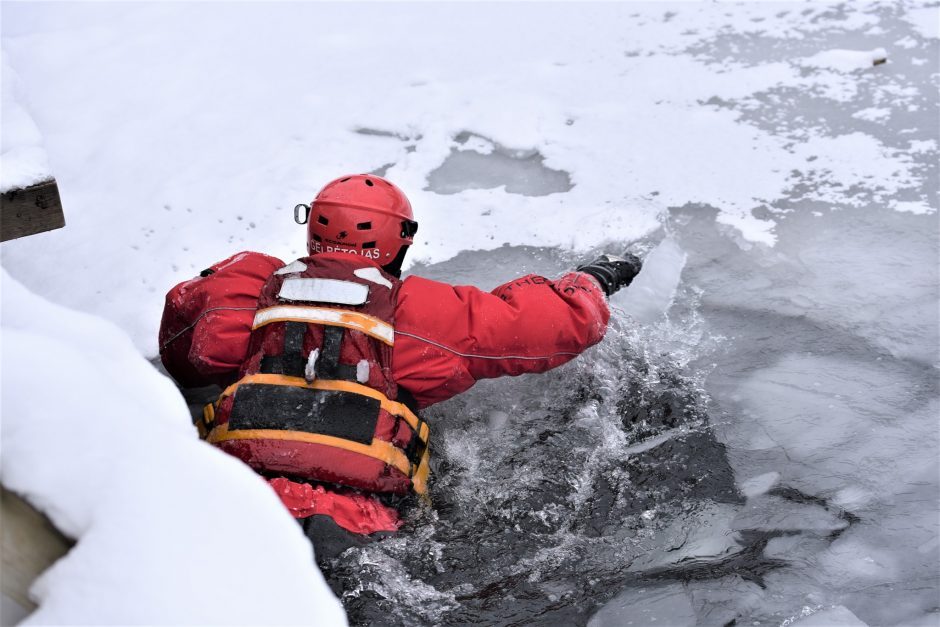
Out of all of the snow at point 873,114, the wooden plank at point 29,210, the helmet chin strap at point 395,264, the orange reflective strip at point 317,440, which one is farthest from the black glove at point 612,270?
the snow at point 873,114

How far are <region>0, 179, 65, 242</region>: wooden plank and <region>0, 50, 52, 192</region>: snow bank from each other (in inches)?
1.1

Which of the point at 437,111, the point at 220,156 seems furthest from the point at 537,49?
the point at 220,156

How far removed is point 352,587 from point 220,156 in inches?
167

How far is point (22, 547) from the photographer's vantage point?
124 centimetres

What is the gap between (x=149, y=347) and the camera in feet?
15.1

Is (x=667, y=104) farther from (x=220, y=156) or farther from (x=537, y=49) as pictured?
(x=220, y=156)

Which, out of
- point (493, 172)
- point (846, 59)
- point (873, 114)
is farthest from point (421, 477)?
point (846, 59)

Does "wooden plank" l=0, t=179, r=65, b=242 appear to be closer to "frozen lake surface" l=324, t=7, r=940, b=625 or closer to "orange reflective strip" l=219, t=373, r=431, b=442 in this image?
"orange reflective strip" l=219, t=373, r=431, b=442

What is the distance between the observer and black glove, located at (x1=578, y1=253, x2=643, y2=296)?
13.5ft

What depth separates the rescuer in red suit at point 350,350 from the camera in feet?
10.0

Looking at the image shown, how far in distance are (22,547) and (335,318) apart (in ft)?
6.33

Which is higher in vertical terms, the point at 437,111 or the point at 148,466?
the point at 148,466

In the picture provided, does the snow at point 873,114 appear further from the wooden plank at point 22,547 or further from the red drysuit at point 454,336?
the wooden plank at point 22,547

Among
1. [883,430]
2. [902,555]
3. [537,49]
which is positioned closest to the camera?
[902,555]
